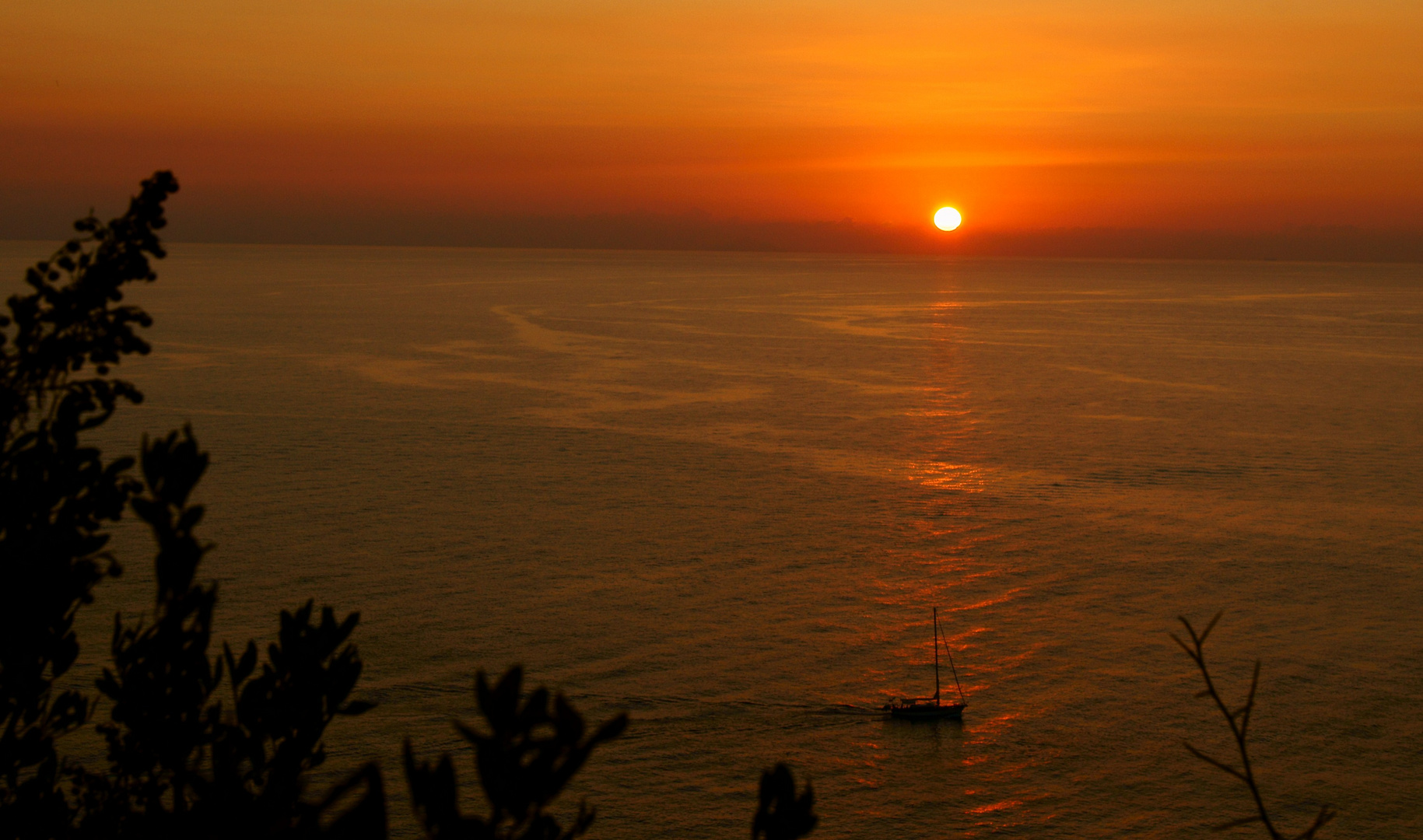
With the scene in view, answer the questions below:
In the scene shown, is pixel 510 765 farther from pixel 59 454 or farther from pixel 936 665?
pixel 936 665

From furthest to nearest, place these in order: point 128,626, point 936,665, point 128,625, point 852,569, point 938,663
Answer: point 852,569 < point 938,663 < point 936,665 < point 128,625 < point 128,626

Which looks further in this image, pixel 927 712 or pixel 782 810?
pixel 927 712

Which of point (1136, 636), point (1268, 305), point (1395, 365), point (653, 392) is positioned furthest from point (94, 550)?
point (1268, 305)

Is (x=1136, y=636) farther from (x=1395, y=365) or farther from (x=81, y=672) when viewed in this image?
(x=1395, y=365)

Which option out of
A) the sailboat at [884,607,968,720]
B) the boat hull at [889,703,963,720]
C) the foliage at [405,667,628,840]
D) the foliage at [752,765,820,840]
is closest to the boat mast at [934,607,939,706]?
the sailboat at [884,607,968,720]

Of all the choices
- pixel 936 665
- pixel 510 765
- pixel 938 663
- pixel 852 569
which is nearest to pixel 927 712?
pixel 936 665

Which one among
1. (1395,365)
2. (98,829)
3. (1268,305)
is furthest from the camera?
(1268,305)

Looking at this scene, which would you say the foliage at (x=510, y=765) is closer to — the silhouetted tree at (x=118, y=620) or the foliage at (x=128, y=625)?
the foliage at (x=128, y=625)

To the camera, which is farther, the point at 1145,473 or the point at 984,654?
the point at 1145,473
